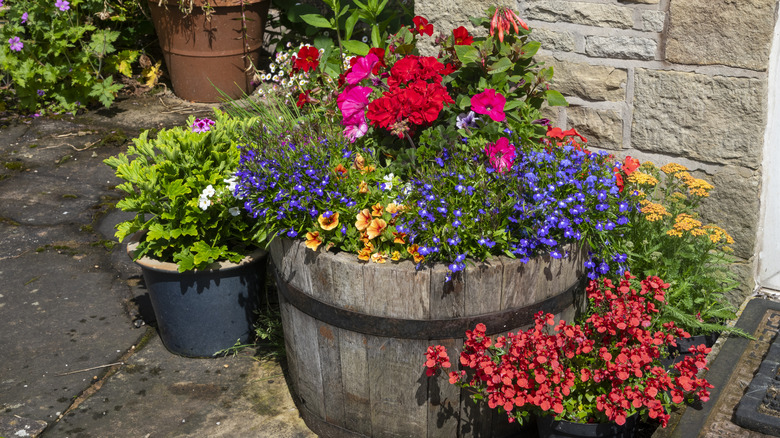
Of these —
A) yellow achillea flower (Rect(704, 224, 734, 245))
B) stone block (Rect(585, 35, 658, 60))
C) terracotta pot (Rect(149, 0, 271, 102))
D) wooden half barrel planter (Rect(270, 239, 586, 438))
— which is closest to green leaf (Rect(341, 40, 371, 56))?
stone block (Rect(585, 35, 658, 60))

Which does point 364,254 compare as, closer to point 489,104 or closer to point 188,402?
point 489,104

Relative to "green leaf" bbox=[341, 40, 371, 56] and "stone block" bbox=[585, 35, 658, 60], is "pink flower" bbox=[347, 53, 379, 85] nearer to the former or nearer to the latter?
"green leaf" bbox=[341, 40, 371, 56]

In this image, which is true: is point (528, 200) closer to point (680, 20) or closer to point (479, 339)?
point (479, 339)

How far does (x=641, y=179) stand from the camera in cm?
286

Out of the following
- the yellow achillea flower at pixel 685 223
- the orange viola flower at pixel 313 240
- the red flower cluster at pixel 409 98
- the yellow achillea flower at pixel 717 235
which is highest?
the red flower cluster at pixel 409 98

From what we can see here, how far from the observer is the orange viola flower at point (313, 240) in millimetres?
2539

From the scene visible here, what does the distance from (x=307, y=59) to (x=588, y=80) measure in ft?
4.25

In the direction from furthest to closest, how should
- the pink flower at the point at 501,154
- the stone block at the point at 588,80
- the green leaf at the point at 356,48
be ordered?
the green leaf at the point at 356,48 < the stone block at the point at 588,80 < the pink flower at the point at 501,154

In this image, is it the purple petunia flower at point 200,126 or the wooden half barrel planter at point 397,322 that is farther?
the purple petunia flower at point 200,126

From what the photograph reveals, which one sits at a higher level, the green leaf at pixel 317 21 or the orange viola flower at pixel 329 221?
the green leaf at pixel 317 21

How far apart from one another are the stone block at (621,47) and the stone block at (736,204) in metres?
0.55

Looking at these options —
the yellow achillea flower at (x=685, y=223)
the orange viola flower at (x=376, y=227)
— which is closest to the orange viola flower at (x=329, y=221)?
the orange viola flower at (x=376, y=227)

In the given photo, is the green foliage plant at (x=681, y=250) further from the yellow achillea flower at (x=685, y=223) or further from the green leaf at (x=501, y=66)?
the green leaf at (x=501, y=66)

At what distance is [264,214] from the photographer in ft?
8.79
